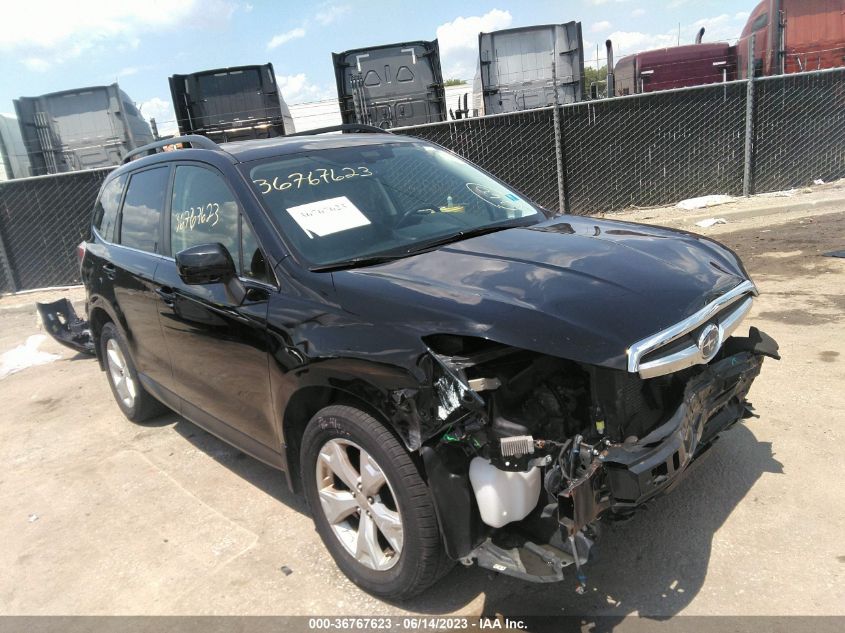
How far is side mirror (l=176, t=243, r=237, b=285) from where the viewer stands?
2.88 meters

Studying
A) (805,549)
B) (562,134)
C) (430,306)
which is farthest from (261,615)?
(562,134)

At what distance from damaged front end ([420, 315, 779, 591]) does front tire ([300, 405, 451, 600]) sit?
0.13 metres

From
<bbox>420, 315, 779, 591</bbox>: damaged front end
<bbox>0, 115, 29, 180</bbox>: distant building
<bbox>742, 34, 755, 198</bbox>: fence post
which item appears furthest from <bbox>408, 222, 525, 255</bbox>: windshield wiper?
<bbox>0, 115, 29, 180</bbox>: distant building

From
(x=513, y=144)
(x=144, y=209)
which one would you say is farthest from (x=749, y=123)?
(x=144, y=209)

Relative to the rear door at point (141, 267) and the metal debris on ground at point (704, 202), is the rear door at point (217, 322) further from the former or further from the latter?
the metal debris on ground at point (704, 202)

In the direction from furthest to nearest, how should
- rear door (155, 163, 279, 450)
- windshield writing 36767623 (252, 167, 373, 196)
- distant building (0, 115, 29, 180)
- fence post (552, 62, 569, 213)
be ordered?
distant building (0, 115, 29, 180)
fence post (552, 62, 569, 213)
windshield writing 36767623 (252, 167, 373, 196)
rear door (155, 163, 279, 450)

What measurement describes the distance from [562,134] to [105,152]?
879 centimetres

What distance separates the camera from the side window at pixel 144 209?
13.0 ft

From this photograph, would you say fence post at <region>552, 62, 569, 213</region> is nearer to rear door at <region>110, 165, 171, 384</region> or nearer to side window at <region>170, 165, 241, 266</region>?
rear door at <region>110, 165, 171, 384</region>

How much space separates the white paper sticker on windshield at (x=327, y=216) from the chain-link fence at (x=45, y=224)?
335 inches

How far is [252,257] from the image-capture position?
3.03 meters

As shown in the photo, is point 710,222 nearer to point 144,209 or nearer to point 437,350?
point 144,209

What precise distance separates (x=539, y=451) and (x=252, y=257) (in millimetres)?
1644

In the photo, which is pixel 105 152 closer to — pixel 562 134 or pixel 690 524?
pixel 562 134
